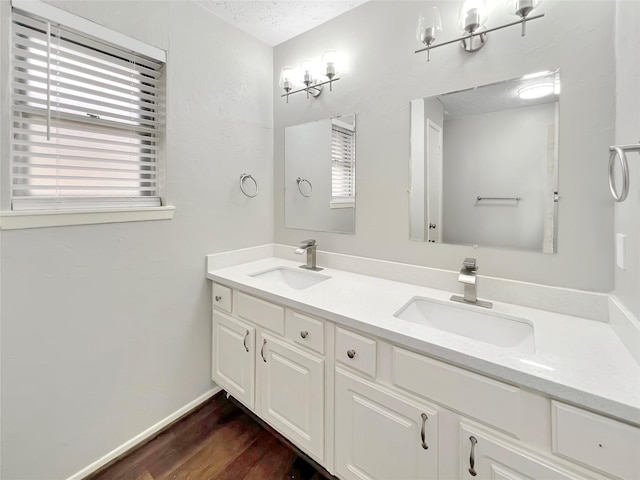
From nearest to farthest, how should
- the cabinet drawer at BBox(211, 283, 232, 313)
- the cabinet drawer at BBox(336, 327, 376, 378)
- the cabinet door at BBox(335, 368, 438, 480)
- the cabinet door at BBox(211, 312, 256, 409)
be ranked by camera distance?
the cabinet door at BBox(335, 368, 438, 480) → the cabinet drawer at BBox(336, 327, 376, 378) → the cabinet door at BBox(211, 312, 256, 409) → the cabinet drawer at BBox(211, 283, 232, 313)

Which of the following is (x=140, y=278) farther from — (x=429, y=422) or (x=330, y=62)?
(x=330, y=62)

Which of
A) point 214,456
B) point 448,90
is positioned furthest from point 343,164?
point 214,456

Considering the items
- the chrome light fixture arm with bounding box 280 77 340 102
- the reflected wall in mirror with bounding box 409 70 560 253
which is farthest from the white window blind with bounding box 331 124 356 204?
the reflected wall in mirror with bounding box 409 70 560 253

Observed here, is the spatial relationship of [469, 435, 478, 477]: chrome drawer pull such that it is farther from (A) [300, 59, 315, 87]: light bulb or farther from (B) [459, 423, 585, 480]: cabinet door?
(A) [300, 59, 315, 87]: light bulb

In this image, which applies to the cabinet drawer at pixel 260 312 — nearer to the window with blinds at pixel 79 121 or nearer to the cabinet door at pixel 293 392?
the cabinet door at pixel 293 392

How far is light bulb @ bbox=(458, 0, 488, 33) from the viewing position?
122 cm

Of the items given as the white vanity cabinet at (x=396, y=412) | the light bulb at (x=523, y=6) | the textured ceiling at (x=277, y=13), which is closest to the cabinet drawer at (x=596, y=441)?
the white vanity cabinet at (x=396, y=412)

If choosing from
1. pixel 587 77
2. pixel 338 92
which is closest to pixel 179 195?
pixel 338 92

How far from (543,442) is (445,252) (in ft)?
2.74

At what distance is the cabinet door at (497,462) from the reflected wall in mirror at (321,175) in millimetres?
1175

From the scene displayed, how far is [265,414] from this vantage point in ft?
4.94

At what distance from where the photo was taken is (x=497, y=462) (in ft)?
2.76

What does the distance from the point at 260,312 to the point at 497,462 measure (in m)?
1.10

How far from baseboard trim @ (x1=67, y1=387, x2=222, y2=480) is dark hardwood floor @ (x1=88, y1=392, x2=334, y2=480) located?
0.09 ft
